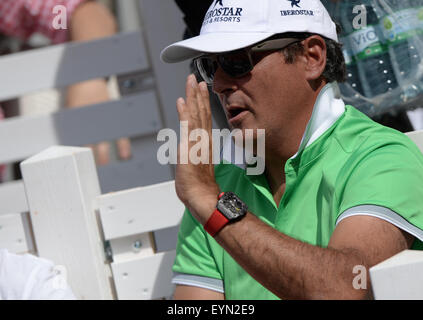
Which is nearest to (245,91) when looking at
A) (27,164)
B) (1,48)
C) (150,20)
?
(27,164)

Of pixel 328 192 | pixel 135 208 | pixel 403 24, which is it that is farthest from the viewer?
pixel 403 24

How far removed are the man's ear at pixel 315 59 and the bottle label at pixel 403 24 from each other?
0.47 meters

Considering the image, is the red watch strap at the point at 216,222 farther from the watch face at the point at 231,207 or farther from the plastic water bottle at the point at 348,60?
the plastic water bottle at the point at 348,60

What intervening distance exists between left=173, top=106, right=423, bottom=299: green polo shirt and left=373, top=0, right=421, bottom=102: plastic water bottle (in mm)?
504

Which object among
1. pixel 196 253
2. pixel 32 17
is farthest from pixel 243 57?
pixel 32 17

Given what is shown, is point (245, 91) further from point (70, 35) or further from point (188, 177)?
point (70, 35)

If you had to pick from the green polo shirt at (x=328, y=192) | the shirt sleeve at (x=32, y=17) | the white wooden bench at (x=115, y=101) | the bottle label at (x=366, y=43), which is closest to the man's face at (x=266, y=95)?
the green polo shirt at (x=328, y=192)

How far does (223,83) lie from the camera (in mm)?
2086

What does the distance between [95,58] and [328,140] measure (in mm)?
1835

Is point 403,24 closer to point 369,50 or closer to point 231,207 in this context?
point 369,50

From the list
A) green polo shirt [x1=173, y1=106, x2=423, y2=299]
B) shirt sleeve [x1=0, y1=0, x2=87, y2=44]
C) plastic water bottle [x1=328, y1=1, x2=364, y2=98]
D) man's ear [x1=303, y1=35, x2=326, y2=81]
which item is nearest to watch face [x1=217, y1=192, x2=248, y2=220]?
green polo shirt [x1=173, y1=106, x2=423, y2=299]

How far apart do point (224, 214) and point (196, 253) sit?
1.66 ft

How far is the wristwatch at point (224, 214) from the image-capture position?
69.5 inches

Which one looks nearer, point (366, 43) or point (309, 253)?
point (309, 253)
